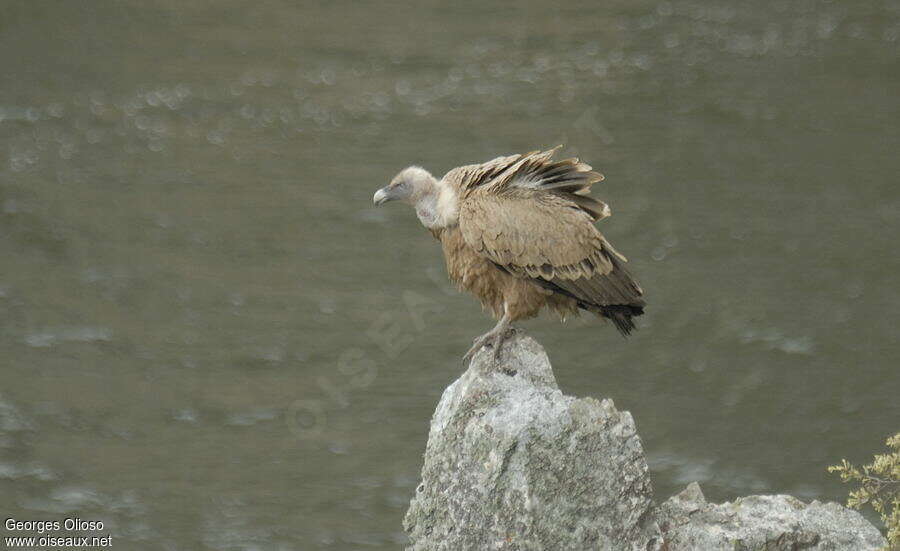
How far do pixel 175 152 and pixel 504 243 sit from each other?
24.8 meters

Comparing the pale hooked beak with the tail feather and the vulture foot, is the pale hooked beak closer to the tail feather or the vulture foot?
the vulture foot

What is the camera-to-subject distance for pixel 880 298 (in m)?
25.1

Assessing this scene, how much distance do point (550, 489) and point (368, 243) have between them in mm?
19205

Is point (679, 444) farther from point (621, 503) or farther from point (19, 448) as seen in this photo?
point (621, 503)

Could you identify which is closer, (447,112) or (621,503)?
(621,503)

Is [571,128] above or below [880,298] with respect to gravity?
above

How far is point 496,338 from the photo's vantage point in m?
9.22

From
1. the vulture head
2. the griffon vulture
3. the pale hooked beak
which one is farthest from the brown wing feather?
the pale hooked beak

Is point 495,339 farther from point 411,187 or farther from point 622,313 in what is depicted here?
point 411,187

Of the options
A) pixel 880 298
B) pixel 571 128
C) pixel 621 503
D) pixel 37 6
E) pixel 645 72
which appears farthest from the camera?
pixel 37 6

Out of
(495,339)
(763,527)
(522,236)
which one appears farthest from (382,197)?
(763,527)

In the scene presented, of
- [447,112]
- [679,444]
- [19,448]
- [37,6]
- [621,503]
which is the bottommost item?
[621,503]

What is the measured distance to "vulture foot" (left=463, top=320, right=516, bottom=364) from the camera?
918 centimetres

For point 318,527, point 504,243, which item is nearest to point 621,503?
point 504,243
